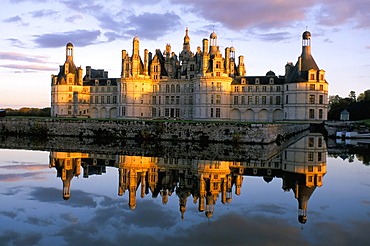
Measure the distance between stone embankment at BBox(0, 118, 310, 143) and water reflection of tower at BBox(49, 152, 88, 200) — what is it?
10.7 meters

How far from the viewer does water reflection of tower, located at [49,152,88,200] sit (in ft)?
38.5

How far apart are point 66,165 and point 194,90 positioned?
36195 millimetres

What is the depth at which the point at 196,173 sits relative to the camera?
13.7m

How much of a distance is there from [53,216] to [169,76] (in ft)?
153

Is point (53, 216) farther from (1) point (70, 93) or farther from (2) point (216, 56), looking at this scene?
(1) point (70, 93)

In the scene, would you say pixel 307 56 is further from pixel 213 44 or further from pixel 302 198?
pixel 302 198

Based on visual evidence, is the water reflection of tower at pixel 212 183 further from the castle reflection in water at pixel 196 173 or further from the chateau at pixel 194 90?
the chateau at pixel 194 90

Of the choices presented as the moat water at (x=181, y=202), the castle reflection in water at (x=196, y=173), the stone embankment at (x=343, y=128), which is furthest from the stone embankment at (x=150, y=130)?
the moat water at (x=181, y=202)

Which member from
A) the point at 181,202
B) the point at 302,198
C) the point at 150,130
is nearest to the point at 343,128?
the point at 150,130

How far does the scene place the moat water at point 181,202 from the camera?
285 inches

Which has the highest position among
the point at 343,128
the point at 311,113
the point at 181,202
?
the point at 311,113

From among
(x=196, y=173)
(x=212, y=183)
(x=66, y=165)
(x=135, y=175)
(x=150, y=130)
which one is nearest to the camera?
(x=212, y=183)

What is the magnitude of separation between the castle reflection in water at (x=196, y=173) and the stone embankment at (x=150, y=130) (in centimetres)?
685

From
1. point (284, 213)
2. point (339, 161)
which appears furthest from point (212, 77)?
point (284, 213)
